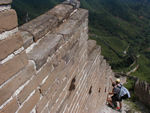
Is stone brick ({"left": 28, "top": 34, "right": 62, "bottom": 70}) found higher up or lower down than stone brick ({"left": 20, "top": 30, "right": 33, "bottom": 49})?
lower down

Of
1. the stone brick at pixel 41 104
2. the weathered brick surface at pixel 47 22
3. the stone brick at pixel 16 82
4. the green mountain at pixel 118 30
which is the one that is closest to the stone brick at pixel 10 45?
the stone brick at pixel 16 82

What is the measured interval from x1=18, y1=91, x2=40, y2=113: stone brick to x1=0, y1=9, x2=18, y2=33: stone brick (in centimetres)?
70

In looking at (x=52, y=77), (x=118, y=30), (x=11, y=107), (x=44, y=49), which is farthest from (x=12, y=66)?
(x=118, y=30)

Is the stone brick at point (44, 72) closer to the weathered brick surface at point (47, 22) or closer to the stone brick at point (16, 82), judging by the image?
the stone brick at point (16, 82)

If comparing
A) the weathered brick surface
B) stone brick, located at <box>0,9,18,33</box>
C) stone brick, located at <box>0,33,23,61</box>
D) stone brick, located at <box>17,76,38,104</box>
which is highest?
stone brick, located at <box>0,9,18,33</box>

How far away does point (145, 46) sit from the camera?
59.1 metres

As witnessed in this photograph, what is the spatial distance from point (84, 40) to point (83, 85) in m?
0.84

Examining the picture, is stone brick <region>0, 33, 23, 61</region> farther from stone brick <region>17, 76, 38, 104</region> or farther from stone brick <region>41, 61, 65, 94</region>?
stone brick <region>41, 61, 65, 94</region>

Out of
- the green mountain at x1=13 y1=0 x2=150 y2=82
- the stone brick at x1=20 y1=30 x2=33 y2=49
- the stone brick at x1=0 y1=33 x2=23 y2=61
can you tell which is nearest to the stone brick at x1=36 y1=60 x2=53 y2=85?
the stone brick at x1=20 y1=30 x2=33 y2=49

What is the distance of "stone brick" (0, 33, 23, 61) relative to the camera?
48.5 inches

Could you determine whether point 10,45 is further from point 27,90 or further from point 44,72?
point 44,72

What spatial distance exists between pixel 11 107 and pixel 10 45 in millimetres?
484

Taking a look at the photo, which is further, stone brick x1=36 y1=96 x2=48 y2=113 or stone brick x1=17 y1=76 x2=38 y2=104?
stone brick x1=36 y1=96 x2=48 y2=113

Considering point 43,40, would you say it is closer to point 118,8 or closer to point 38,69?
point 38,69
